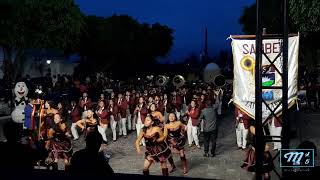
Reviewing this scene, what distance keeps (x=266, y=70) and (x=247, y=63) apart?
2.20 feet

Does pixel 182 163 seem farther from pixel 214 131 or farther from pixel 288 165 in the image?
pixel 288 165

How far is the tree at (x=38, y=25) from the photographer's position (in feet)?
95.8

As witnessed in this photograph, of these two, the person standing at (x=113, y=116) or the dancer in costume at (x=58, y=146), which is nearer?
the dancer in costume at (x=58, y=146)

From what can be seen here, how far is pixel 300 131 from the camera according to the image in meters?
20.7

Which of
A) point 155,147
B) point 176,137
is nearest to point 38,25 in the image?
point 176,137

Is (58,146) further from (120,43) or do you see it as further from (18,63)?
(120,43)

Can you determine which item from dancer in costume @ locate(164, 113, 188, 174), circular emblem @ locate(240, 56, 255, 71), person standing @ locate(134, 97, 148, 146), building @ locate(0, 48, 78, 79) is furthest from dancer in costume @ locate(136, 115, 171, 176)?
building @ locate(0, 48, 78, 79)

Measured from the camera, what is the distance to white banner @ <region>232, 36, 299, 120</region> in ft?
32.9

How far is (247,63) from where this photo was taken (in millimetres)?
10398

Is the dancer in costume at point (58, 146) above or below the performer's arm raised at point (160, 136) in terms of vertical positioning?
below

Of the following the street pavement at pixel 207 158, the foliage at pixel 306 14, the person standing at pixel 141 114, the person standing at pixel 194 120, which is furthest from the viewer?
the foliage at pixel 306 14

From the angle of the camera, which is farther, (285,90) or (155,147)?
(155,147)

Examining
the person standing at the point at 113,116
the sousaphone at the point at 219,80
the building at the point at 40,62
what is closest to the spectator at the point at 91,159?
the person standing at the point at 113,116

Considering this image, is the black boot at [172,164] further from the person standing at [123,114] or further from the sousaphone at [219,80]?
the sousaphone at [219,80]
